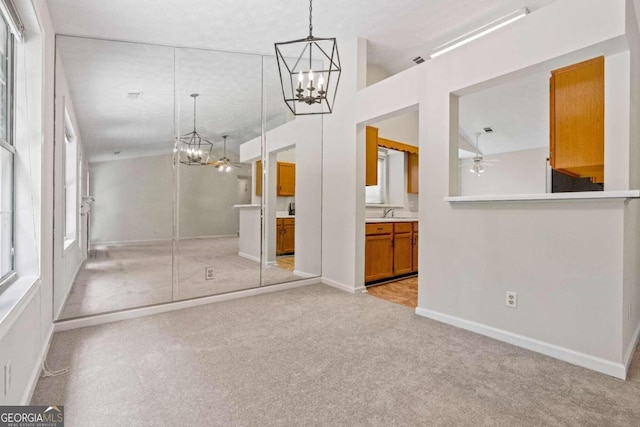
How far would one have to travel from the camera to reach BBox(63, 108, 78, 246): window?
3.45 m

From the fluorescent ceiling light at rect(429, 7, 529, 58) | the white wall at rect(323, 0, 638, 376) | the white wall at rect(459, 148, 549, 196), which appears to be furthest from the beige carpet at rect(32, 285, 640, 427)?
the white wall at rect(459, 148, 549, 196)

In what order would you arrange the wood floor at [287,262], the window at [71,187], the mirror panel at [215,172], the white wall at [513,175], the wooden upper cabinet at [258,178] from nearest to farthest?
the mirror panel at [215,172]
the window at [71,187]
the wooden upper cabinet at [258,178]
the wood floor at [287,262]
the white wall at [513,175]

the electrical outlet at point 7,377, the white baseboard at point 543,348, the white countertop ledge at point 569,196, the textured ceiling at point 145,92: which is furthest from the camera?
the textured ceiling at point 145,92

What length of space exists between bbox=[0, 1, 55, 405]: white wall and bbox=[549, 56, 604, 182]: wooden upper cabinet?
3.40 meters

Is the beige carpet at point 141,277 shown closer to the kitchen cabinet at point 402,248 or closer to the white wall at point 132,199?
the white wall at point 132,199

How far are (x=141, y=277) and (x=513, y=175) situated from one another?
24.7 feet

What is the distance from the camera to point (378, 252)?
426 cm

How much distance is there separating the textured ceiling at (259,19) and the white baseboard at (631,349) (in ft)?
9.72

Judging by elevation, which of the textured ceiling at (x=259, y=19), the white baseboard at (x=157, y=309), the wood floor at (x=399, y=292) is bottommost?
the wood floor at (x=399, y=292)

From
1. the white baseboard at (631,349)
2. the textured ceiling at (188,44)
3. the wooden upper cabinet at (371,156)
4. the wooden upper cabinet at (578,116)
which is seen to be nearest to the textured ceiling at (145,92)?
the textured ceiling at (188,44)

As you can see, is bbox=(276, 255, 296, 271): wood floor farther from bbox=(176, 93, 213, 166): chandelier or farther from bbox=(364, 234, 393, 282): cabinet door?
bbox=(176, 93, 213, 166): chandelier

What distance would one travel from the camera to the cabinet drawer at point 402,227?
451 centimetres

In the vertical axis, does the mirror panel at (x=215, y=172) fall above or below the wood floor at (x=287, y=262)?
above

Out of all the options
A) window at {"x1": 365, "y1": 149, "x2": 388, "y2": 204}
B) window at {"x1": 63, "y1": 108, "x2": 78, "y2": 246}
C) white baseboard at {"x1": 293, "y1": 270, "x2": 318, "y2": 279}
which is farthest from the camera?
Result: window at {"x1": 365, "y1": 149, "x2": 388, "y2": 204}
